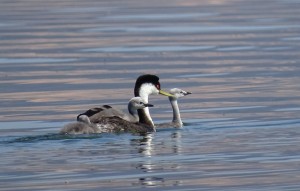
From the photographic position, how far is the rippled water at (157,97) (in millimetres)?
13211

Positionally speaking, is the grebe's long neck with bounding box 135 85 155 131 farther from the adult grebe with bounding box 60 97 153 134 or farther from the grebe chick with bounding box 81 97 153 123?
the adult grebe with bounding box 60 97 153 134

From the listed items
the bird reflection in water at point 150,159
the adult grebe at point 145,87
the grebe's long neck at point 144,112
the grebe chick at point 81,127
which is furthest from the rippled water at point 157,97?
the adult grebe at point 145,87

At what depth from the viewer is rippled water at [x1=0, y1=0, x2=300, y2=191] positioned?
1321cm

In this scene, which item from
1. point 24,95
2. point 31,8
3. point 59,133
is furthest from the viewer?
point 31,8

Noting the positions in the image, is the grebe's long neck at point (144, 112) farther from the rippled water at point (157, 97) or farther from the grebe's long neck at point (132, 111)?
the rippled water at point (157, 97)

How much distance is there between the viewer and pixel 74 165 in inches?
540

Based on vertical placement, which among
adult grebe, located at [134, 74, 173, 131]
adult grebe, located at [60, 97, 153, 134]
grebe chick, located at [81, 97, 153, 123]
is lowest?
adult grebe, located at [60, 97, 153, 134]

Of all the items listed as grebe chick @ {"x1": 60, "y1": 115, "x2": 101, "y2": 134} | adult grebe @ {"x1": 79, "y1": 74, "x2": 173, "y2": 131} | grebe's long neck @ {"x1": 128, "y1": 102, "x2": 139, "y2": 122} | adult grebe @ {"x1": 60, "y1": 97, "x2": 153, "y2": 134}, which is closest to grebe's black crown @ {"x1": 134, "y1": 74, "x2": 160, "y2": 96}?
adult grebe @ {"x1": 79, "y1": 74, "x2": 173, "y2": 131}

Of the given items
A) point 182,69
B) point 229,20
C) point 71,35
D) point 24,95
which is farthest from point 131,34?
point 24,95

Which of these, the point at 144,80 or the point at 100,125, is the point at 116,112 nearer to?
the point at 100,125

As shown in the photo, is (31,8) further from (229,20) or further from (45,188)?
(45,188)

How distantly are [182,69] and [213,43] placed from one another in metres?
4.77

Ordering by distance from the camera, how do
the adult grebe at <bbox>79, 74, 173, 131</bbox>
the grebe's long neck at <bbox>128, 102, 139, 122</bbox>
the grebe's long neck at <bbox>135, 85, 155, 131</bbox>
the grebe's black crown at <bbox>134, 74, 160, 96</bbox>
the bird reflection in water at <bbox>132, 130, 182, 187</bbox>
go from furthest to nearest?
the grebe's black crown at <bbox>134, 74, 160, 96</bbox> < the grebe's long neck at <bbox>128, 102, 139, 122</bbox> < the grebe's long neck at <bbox>135, 85, 155, 131</bbox> < the adult grebe at <bbox>79, 74, 173, 131</bbox> < the bird reflection in water at <bbox>132, 130, 182, 187</bbox>

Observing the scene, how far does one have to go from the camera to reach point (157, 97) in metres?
21.6
